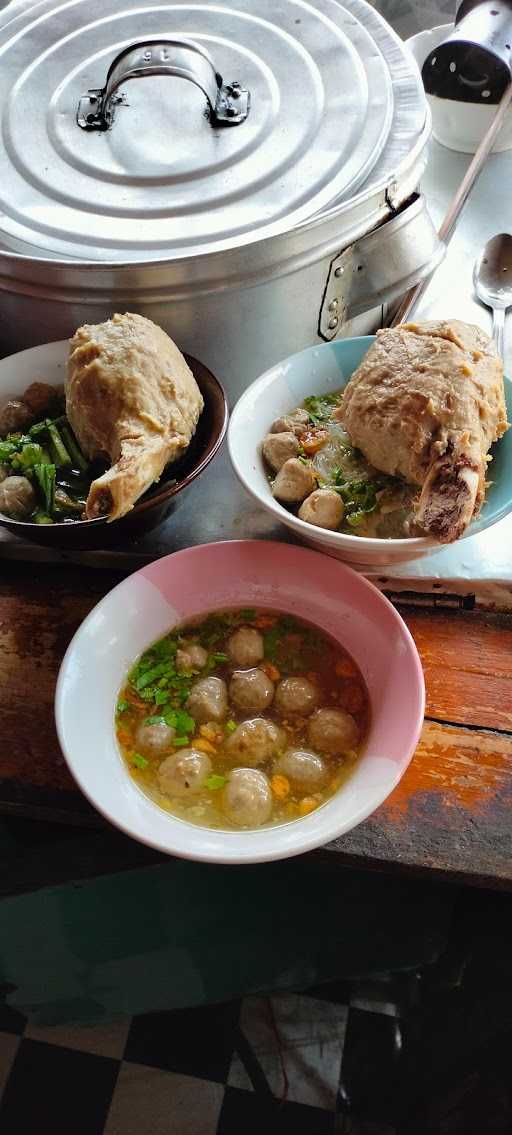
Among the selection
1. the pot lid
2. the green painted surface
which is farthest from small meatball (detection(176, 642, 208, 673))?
the pot lid

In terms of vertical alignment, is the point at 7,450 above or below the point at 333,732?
above

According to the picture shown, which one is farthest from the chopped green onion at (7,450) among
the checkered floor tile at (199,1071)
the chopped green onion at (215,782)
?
the checkered floor tile at (199,1071)

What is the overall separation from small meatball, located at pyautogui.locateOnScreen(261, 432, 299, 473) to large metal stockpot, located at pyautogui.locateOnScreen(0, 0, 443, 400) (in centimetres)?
31

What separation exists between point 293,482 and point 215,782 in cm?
58

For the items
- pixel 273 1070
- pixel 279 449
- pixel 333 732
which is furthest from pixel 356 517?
pixel 273 1070

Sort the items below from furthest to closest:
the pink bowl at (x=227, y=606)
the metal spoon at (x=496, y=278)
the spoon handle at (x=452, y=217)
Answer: the metal spoon at (x=496, y=278)
the spoon handle at (x=452, y=217)
the pink bowl at (x=227, y=606)

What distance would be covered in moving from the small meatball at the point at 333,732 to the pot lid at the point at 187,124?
0.94 meters

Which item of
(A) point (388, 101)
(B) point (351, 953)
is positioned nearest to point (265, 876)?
(B) point (351, 953)

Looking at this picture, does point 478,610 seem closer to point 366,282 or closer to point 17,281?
point 366,282

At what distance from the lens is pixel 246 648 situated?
155cm

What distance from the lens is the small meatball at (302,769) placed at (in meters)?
1.38

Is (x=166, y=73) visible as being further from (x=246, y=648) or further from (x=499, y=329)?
(x=246, y=648)

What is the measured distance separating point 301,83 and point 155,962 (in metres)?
2.01

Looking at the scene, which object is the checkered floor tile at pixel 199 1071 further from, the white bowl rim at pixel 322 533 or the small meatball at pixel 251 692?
the white bowl rim at pixel 322 533
